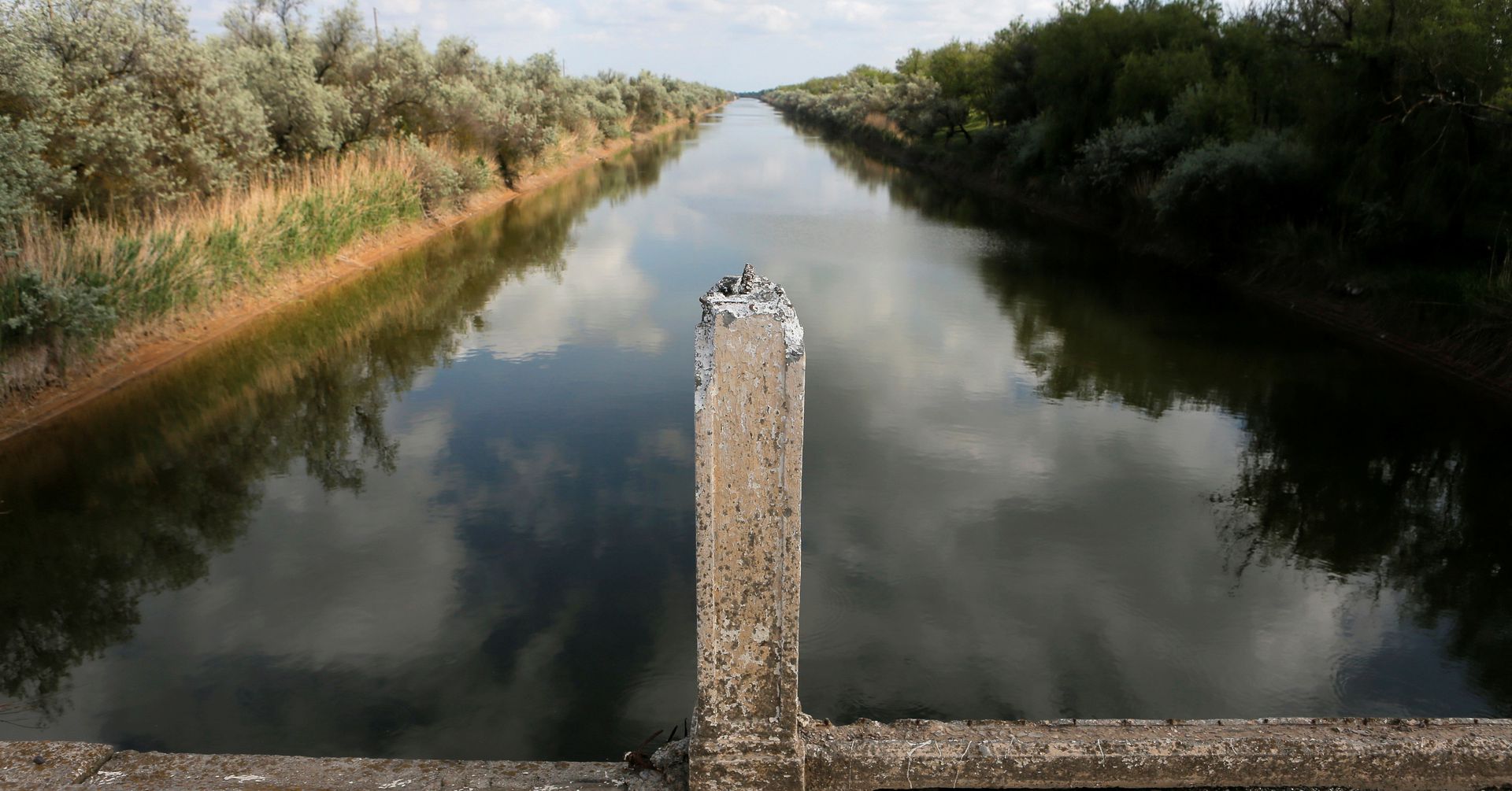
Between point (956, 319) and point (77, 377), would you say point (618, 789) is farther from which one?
point (956, 319)

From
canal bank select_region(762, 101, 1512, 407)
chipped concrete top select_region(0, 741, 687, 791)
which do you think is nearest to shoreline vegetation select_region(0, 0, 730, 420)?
chipped concrete top select_region(0, 741, 687, 791)

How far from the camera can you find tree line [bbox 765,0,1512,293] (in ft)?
34.9

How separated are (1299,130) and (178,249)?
14.8m

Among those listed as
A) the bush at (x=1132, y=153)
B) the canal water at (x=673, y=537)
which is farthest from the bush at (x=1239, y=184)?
the canal water at (x=673, y=537)

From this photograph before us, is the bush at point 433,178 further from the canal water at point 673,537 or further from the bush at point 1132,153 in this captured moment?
the bush at point 1132,153

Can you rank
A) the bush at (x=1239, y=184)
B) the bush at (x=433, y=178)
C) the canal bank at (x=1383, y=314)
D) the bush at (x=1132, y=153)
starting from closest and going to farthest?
the canal bank at (x=1383, y=314)
the bush at (x=1239, y=184)
the bush at (x=1132, y=153)
the bush at (x=433, y=178)

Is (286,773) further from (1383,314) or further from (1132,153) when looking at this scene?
(1132,153)

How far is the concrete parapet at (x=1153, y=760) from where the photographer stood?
310 cm

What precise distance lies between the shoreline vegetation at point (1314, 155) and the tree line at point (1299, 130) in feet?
0.10

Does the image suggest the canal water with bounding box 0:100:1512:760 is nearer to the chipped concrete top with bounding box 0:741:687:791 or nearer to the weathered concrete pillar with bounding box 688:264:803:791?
the chipped concrete top with bounding box 0:741:687:791

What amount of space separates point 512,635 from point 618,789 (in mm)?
2119

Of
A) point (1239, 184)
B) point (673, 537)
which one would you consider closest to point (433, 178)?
point (1239, 184)

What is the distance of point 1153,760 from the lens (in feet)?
10.3

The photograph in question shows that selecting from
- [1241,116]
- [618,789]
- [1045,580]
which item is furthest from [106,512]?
[1241,116]
